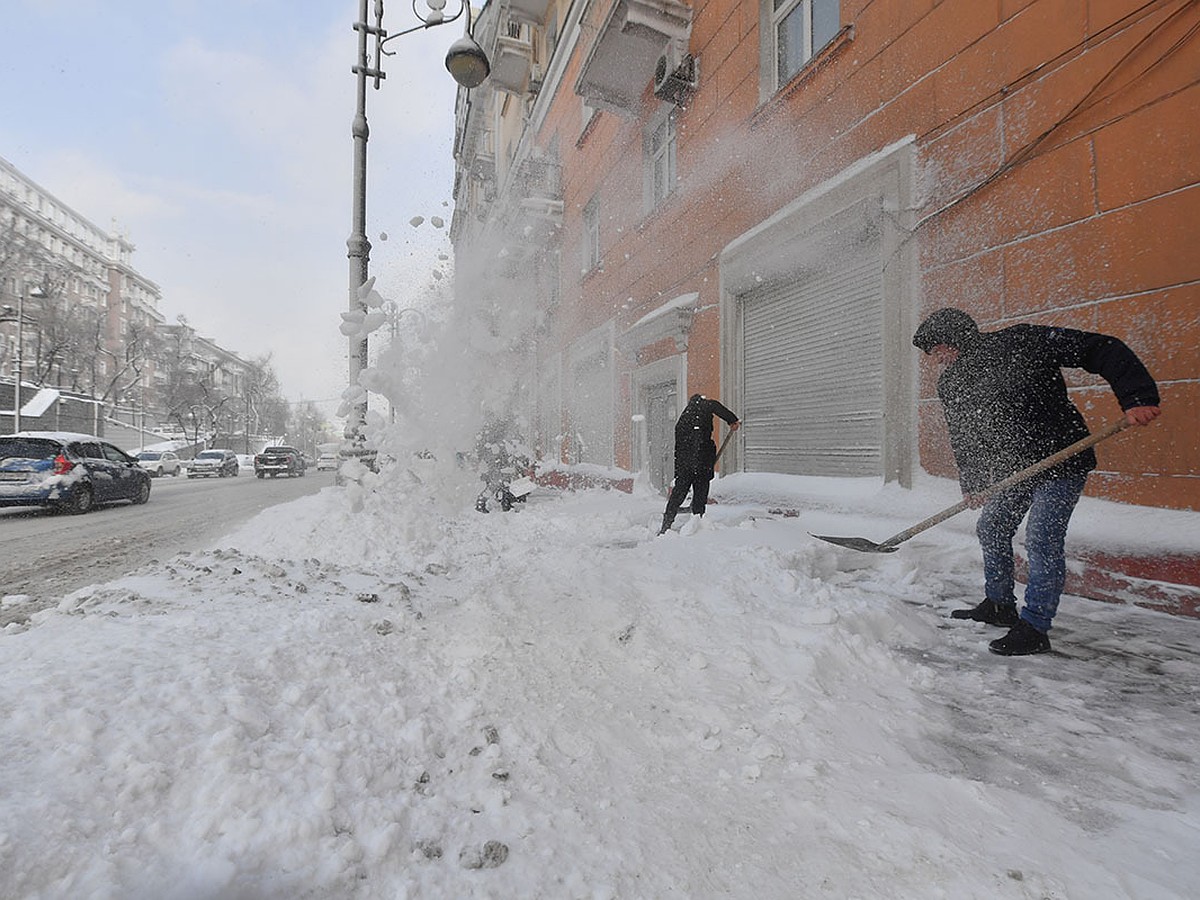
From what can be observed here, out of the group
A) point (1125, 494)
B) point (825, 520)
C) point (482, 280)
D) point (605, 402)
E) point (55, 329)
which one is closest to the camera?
point (1125, 494)

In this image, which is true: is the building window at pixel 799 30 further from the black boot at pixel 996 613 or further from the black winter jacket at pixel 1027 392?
the black boot at pixel 996 613

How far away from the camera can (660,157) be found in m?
9.74

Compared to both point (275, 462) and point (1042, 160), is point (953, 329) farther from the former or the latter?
point (275, 462)

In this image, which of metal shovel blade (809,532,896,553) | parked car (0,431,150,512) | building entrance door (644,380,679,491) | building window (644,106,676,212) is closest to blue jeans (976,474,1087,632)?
metal shovel blade (809,532,896,553)

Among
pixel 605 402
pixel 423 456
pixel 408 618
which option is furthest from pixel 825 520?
pixel 605 402

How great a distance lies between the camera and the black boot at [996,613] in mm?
3250

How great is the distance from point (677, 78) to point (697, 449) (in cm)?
553

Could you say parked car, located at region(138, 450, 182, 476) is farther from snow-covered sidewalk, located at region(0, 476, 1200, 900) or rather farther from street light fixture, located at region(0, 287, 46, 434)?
snow-covered sidewalk, located at region(0, 476, 1200, 900)

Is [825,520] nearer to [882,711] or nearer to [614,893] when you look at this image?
[882,711]

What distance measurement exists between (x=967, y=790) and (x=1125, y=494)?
2.88 meters

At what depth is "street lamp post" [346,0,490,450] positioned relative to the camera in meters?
7.77

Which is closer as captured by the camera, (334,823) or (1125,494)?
(334,823)

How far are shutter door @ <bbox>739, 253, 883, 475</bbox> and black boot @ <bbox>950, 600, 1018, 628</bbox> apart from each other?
2.20 m

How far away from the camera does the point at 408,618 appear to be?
3.06 metres
